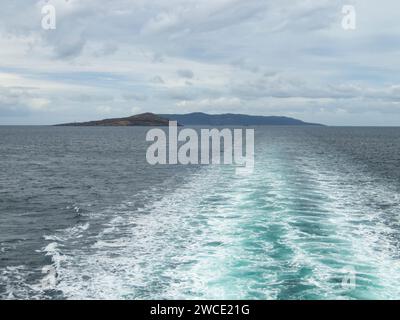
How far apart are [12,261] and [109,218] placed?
8.47 metres

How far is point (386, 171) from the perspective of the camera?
49.8 metres

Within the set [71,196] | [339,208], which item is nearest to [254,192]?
[339,208]

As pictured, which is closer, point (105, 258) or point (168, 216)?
point (105, 258)

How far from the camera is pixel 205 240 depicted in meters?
20.4

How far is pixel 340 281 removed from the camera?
14.9 m

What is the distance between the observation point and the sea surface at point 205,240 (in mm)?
14859

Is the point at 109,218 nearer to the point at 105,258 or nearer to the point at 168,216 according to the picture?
the point at 168,216

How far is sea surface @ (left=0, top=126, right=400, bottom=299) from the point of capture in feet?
48.8

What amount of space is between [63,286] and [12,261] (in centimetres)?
446

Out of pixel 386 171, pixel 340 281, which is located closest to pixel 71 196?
pixel 340 281

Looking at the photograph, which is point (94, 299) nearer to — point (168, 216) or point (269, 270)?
point (269, 270)
